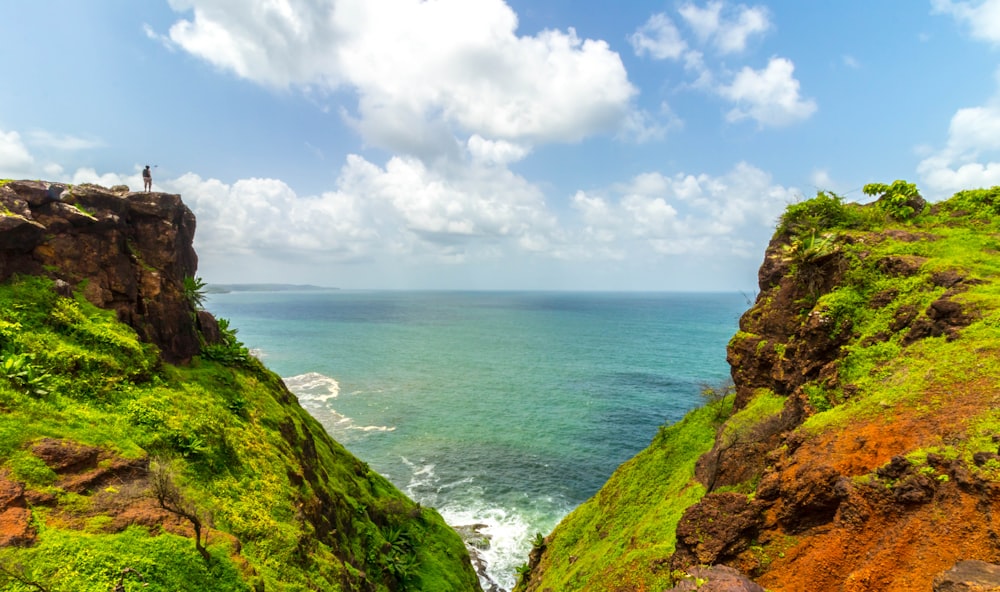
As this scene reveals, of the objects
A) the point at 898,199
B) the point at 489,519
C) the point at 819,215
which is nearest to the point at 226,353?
the point at 489,519

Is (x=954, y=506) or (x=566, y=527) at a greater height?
(x=954, y=506)

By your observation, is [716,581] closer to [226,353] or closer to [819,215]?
[819,215]

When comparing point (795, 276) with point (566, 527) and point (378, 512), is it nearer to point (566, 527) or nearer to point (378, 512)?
point (566, 527)

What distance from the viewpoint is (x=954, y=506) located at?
376 inches

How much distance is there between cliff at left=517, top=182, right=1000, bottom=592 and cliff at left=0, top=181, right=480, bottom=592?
45.3ft

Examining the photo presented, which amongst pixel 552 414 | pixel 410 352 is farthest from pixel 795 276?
pixel 410 352

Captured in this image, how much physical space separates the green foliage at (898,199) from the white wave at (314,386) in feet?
262

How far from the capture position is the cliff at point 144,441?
13328mm

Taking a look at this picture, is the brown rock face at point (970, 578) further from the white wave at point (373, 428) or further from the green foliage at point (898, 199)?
the white wave at point (373, 428)

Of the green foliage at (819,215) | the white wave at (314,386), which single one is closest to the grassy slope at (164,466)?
the green foliage at (819,215)

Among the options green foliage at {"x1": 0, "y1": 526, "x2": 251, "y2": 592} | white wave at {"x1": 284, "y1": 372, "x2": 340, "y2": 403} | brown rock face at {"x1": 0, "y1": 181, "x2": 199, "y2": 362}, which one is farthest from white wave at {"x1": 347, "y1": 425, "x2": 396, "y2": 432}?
green foliage at {"x1": 0, "y1": 526, "x2": 251, "y2": 592}

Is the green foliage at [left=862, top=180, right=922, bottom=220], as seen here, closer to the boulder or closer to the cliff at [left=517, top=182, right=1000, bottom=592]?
the cliff at [left=517, top=182, right=1000, bottom=592]

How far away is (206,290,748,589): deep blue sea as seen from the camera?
1893 inches

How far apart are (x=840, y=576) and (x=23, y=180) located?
3678 centimetres
